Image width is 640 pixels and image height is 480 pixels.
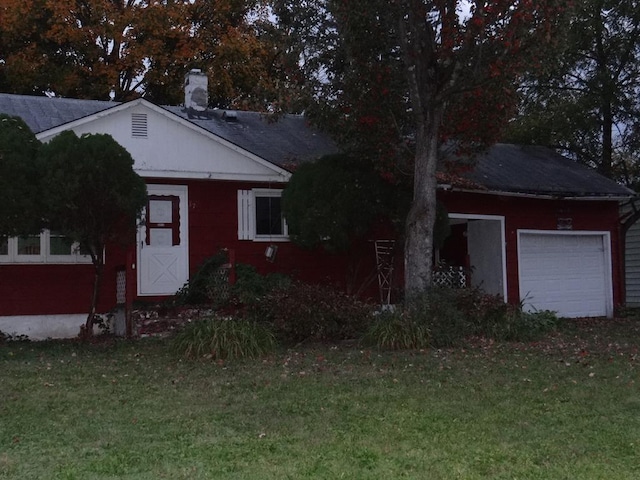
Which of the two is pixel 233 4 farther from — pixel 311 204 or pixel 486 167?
pixel 311 204

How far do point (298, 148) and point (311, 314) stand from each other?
573 centimetres

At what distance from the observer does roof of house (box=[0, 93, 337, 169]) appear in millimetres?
13938

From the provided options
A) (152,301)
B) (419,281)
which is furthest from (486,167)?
(152,301)

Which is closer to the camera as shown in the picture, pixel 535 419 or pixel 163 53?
pixel 535 419

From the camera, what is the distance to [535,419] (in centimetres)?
645

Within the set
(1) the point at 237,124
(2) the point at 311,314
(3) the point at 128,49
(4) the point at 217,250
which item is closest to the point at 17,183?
(4) the point at 217,250

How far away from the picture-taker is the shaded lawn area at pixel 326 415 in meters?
5.16

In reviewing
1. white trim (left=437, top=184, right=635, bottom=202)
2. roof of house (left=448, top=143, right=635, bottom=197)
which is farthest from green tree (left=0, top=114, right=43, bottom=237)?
roof of house (left=448, top=143, right=635, bottom=197)

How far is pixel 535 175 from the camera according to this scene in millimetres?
17266

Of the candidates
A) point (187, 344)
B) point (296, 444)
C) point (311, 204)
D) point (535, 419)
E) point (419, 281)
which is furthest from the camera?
point (311, 204)

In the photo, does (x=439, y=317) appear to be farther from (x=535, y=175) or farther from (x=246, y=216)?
(x=535, y=175)

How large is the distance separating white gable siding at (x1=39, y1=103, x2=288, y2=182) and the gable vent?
2 cm

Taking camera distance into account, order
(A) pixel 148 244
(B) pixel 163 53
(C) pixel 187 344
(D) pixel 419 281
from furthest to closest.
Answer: (B) pixel 163 53 < (A) pixel 148 244 < (D) pixel 419 281 < (C) pixel 187 344

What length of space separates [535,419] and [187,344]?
5.04 meters
